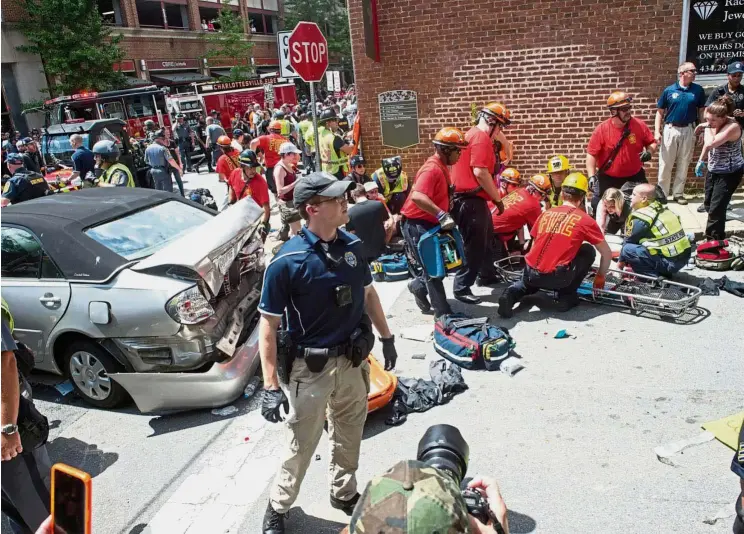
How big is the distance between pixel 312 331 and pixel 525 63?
8037 millimetres

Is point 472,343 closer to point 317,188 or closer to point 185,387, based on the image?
point 185,387

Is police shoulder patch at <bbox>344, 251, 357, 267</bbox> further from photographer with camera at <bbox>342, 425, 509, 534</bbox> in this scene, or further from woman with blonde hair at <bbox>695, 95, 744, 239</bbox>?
woman with blonde hair at <bbox>695, 95, 744, 239</bbox>

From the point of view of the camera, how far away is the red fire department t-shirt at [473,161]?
614 centimetres

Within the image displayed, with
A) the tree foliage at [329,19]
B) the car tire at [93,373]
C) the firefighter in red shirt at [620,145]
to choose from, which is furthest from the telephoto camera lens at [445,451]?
the tree foliage at [329,19]

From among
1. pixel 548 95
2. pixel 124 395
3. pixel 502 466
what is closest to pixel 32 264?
pixel 124 395

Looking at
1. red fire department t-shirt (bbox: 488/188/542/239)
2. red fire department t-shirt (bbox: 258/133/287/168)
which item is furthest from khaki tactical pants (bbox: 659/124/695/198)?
red fire department t-shirt (bbox: 258/133/287/168)

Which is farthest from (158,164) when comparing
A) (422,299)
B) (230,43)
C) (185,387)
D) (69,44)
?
(230,43)

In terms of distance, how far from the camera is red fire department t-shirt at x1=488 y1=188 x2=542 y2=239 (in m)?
6.83

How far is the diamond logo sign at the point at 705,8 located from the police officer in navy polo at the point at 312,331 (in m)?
8.14

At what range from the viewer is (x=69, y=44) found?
87.6 feet

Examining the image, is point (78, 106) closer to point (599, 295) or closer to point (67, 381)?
point (67, 381)

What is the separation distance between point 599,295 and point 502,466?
9.03 feet

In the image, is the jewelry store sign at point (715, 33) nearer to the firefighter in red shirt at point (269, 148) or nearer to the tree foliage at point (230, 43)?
the firefighter in red shirt at point (269, 148)

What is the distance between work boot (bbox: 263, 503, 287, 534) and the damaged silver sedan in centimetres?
149
